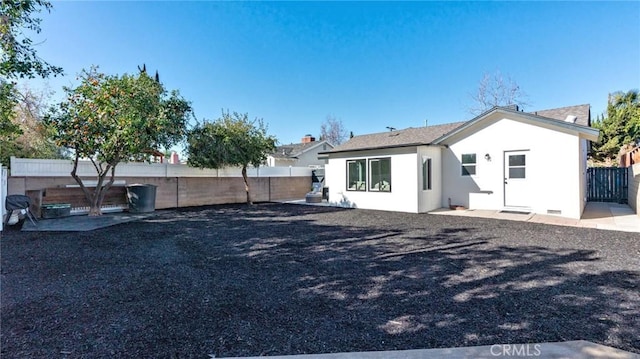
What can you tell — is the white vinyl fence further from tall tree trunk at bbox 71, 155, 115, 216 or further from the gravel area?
the gravel area

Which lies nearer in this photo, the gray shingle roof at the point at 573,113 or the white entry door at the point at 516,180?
the white entry door at the point at 516,180

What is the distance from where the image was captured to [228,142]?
513 inches

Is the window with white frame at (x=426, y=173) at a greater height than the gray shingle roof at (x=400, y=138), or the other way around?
the gray shingle roof at (x=400, y=138)

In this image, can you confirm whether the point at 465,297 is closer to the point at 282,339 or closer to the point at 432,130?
the point at 282,339

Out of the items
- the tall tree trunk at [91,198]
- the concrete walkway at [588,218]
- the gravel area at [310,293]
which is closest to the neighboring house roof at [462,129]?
the concrete walkway at [588,218]

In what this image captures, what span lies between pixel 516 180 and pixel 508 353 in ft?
31.0

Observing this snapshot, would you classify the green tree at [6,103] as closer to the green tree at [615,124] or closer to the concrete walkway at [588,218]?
the concrete walkway at [588,218]

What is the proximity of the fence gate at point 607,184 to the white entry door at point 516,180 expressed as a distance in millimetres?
5660

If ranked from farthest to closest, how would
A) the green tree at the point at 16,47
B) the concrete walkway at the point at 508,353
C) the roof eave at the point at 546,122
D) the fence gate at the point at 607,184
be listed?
1. the fence gate at the point at 607,184
2. the roof eave at the point at 546,122
3. the green tree at the point at 16,47
4. the concrete walkway at the point at 508,353

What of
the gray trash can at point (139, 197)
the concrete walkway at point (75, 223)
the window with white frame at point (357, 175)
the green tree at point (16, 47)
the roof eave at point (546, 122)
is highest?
the green tree at point (16, 47)

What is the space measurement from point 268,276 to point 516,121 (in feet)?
32.4

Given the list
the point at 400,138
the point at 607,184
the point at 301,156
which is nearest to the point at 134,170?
the point at 400,138

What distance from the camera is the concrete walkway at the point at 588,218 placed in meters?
7.55

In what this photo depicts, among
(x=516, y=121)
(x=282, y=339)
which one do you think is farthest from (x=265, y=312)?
(x=516, y=121)
